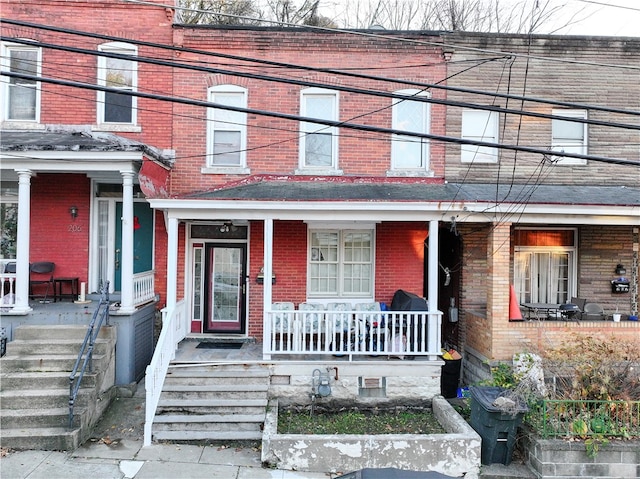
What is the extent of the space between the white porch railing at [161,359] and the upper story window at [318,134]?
4.42m

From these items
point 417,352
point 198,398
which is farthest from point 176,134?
point 417,352

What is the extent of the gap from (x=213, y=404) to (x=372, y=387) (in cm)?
292

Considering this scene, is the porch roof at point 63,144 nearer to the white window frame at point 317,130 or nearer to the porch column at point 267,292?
the porch column at point 267,292

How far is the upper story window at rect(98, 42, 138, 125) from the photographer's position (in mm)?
9898

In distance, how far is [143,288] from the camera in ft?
30.1

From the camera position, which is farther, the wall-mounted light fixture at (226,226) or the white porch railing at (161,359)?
the wall-mounted light fixture at (226,226)

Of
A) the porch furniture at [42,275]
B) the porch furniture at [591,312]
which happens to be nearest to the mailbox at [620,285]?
the porch furniture at [591,312]

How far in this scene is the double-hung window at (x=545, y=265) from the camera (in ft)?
34.5

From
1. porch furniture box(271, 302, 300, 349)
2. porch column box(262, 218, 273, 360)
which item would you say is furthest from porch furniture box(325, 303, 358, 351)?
porch column box(262, 218, 273, 360)

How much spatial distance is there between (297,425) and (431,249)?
405 centimetres

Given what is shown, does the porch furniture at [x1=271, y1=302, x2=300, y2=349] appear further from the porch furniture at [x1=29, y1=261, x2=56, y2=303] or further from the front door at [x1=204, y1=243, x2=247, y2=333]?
the porch furniture at [x1=29, y1=261, x2=56, y2=303]

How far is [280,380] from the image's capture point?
790 cm

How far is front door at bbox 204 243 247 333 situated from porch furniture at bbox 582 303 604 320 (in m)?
7.97

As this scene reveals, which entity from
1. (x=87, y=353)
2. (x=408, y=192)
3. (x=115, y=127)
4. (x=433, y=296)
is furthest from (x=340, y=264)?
(x=115, y=127)
